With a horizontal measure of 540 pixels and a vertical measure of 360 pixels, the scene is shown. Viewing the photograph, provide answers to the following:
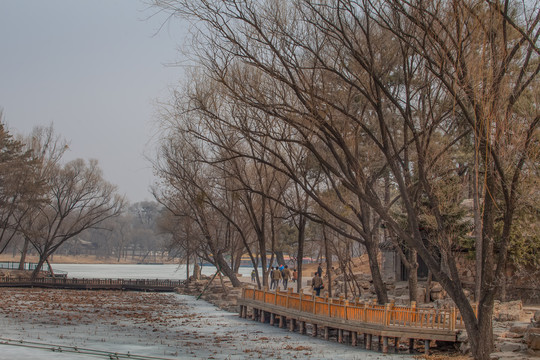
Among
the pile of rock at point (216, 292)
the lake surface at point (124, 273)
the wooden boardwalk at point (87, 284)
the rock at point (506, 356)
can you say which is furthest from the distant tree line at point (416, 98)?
the lake surface at point (124, 273)

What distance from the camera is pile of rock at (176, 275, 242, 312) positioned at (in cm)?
3825

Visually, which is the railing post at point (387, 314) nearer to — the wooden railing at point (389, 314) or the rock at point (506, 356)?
the wooden railing at point (389, 314)

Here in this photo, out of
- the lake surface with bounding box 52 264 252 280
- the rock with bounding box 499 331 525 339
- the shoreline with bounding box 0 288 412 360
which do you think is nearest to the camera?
the rock with bounding box 499 331 525 339

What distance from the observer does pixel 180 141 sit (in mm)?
35844

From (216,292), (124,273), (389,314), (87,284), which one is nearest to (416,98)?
(389,314)

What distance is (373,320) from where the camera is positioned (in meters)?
20.9

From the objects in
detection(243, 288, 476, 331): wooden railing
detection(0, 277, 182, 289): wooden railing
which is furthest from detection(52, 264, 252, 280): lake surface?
detection(243, 288, 476, 331): wooden railing

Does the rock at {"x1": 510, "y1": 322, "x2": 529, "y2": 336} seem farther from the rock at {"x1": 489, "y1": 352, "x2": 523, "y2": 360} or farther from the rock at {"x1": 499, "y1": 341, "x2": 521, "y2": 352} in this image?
the rock at {"x1": 489, "y1": 352, "x2": 523, "y2": 360}

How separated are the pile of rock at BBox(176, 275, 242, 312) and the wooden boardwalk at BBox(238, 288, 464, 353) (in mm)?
8493

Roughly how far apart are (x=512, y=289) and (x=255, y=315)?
38.5ft

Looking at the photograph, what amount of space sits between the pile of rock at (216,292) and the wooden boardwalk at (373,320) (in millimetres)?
8493

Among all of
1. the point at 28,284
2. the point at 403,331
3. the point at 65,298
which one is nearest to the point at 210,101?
the point at 403,331

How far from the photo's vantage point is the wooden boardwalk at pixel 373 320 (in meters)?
19.8

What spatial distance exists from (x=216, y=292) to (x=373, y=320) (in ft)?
88.8
